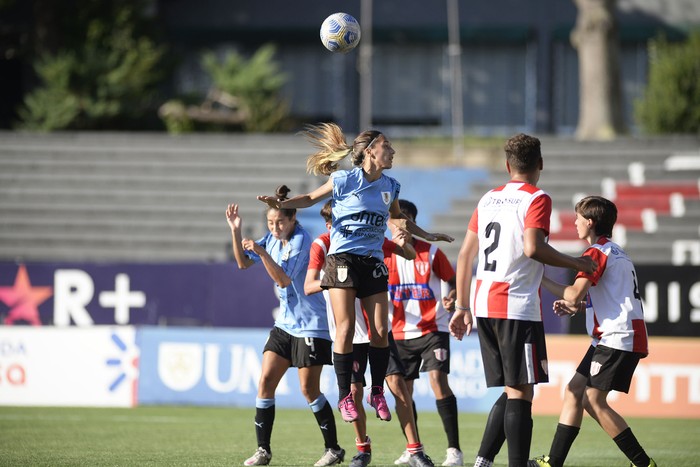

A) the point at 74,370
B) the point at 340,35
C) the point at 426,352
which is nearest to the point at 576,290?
the point at 426,352

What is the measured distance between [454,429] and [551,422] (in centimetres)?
395

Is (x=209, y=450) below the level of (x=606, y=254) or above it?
below

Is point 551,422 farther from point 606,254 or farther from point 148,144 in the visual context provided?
point 148,144

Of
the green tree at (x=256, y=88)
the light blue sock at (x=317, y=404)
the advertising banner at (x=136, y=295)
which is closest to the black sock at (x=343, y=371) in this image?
Answer: the light blue sock at (x=317, y=404)

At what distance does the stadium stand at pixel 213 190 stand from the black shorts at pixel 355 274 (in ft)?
37.1

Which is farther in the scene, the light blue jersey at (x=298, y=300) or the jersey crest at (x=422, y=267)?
the jersey crest at (x=422, y=267)

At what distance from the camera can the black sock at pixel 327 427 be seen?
27.8 ft

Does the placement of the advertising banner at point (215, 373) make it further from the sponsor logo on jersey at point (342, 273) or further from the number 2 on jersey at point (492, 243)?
the number 2 on jersey at point (492, 243)

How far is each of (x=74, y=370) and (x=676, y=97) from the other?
1486cm

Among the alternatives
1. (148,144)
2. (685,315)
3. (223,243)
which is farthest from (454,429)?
(148,144)

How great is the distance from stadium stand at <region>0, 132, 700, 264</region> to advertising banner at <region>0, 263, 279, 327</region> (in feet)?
9.42

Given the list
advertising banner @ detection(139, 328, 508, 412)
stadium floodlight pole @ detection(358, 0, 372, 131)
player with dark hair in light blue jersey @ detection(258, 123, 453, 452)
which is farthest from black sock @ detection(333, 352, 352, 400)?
stadium floodlight pole @ detection(358, 0, 372, 131)

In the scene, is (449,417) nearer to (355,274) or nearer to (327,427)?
(327,427)

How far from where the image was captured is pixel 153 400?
46.2ft
